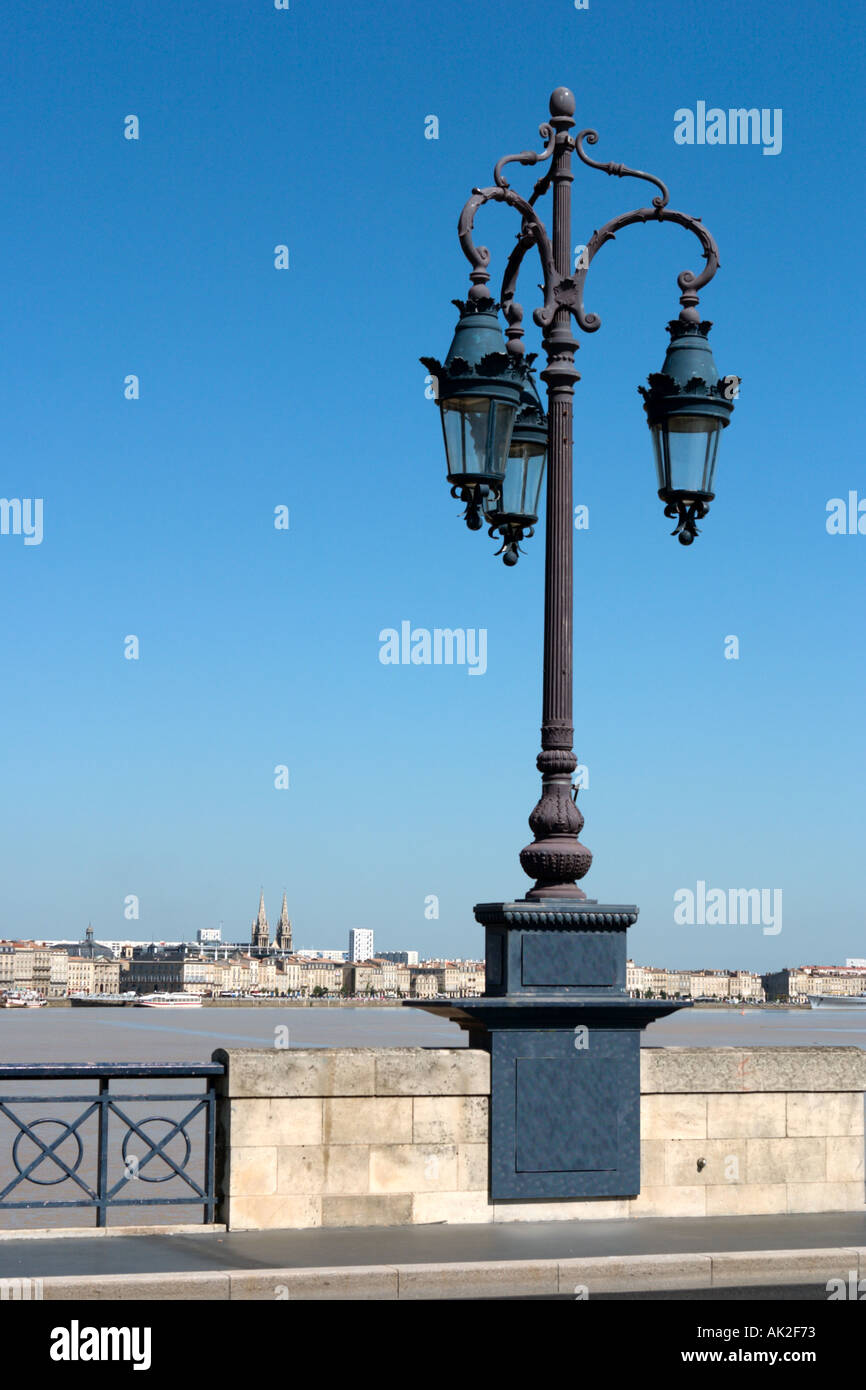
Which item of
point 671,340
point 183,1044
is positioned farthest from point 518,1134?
point 183,1044

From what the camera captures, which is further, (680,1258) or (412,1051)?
(412,1051)

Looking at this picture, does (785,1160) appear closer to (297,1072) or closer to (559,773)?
(559,773)

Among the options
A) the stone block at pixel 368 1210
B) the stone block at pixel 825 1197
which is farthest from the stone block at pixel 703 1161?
the stone block at pixel 368 1210

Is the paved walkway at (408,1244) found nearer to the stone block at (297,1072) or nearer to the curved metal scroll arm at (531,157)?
the stone block at (297,1072)

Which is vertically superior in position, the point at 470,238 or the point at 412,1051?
the point at 470,238

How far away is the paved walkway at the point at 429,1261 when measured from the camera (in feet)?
26.6

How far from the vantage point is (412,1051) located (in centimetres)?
1016

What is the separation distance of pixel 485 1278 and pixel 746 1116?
2.80m

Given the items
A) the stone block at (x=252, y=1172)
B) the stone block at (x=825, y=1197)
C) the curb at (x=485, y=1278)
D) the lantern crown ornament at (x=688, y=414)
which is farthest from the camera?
the lantern crown ornament at (x=688, y=414)

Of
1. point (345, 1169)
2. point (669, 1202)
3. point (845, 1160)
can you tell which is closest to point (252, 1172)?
point (345, 1169)

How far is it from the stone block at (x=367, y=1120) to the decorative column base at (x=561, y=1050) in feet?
A: 1.82
